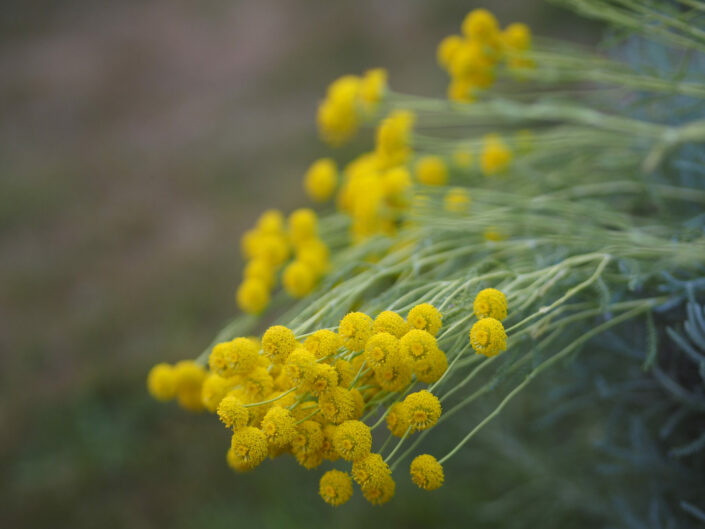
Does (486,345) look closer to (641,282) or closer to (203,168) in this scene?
(641,282)

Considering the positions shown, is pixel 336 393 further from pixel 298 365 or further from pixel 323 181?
pixel 323 181

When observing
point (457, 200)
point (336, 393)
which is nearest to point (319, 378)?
point (336, 393)

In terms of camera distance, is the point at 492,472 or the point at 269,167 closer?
the point at 492,472

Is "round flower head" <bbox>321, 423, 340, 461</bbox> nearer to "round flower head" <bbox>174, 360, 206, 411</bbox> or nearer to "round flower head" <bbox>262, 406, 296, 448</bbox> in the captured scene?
"round flower head" <bbox>262, 406, 296, 448</bbox>

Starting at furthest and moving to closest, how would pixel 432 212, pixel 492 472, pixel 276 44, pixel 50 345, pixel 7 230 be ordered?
pixel 276 44 < pixel 7 230 < pixel 50 345 < pixel 492 472 < pixel 432 212

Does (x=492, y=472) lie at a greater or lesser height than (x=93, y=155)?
lesser

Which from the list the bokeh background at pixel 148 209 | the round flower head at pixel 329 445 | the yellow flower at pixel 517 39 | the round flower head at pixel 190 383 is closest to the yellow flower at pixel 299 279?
the round flower head at pixel 190 383

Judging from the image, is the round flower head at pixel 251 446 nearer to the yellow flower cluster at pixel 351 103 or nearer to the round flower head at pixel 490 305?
the round flower head at pixel 490 305

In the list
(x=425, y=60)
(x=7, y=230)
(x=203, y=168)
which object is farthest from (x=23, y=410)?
(x=425, y=60)

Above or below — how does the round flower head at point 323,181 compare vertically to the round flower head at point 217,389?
above
